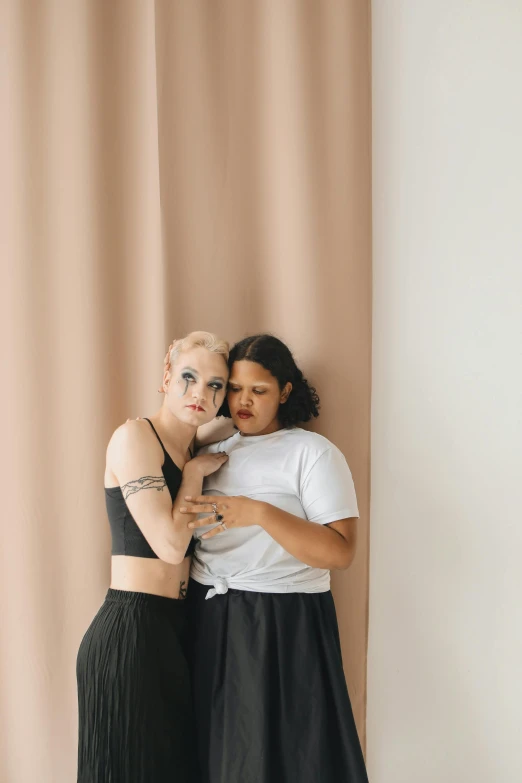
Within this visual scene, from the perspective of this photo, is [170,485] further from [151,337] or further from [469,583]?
[469,583]

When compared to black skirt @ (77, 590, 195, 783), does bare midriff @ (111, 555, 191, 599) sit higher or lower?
higher

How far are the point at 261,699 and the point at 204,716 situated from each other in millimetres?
143

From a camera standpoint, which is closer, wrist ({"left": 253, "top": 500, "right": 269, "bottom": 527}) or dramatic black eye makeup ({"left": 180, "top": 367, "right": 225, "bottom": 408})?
wrist ({"left": 253, "top": 500, "right": 269, "bottom": 527})

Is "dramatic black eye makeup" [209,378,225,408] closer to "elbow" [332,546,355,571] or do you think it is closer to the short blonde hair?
the short blonde hair

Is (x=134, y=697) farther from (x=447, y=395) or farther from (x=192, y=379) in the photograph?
(x=447, y=395)

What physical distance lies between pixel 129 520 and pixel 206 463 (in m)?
0.21

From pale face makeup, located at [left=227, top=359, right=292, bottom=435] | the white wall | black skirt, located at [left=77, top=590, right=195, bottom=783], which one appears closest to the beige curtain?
the white wall

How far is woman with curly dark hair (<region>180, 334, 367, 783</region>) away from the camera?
4.43 feet

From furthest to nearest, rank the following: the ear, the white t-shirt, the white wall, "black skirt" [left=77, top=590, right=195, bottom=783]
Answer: the white wall < the ear < the white t-shirt < "black skirt" [left=77, top=590, right=195, bottom=783]

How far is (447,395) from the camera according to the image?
67.2 inches

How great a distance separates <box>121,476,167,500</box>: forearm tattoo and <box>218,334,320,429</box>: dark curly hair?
0.28 meters

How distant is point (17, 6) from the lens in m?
1.72

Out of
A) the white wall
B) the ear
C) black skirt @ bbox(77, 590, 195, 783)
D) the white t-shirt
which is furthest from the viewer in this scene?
the white wall

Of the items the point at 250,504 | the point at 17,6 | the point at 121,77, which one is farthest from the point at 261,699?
the point at 17,6
